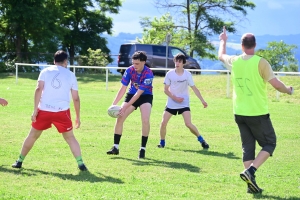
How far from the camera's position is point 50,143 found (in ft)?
39.3

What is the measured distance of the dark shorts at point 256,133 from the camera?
7.69 metres

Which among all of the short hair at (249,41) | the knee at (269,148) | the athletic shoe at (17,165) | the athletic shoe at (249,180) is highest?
the short hair at (249,41)

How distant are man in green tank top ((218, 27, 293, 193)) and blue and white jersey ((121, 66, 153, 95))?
2.84 meters

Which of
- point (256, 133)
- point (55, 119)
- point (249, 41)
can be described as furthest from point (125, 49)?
point (249, 41)

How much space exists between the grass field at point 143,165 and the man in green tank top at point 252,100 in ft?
1.51

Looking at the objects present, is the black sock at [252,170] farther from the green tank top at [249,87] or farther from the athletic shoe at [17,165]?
the athletic shoe at [17,165]

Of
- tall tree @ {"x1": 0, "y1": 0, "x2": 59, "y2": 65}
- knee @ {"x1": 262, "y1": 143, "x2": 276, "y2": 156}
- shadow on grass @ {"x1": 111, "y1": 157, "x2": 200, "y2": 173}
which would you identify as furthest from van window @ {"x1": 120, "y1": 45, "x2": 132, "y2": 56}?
knee @ {"x1": 262, "y1": 143, "x2": 276, "y2": 156}

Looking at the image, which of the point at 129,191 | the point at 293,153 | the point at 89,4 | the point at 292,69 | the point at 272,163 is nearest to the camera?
the point at 129,191

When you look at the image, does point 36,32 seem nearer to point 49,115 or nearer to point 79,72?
point 79,72

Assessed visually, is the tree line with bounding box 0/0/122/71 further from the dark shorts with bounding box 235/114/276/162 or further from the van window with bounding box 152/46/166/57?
the dark shorts with bounding box 235/114/276/162

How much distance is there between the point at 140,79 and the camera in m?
10.6

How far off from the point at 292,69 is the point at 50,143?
219 feet

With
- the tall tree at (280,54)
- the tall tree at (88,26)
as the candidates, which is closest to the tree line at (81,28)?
the tall tree at (88,26)

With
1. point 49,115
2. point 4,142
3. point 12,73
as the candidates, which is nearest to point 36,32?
point 12,73
